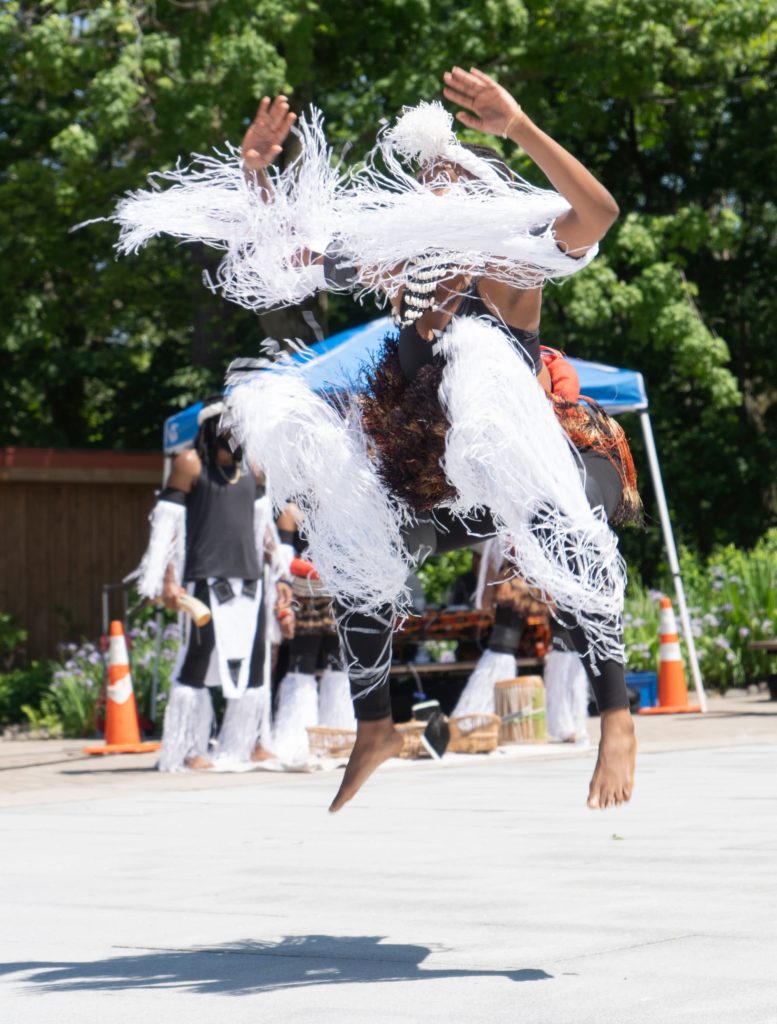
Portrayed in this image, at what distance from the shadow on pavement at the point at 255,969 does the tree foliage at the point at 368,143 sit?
39.0 feet

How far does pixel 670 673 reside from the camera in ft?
43.8

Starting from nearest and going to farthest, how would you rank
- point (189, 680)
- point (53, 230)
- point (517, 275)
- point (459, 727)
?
point (517, 275), point (189, 680), point (459, 727), point (53, 230)

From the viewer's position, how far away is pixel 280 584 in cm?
1048

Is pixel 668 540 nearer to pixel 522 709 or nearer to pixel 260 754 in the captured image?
pixel 522 709

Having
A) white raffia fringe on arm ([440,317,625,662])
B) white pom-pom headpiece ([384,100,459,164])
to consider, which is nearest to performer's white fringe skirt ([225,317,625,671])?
white raffia fringe on arm ([440,317,625,662])

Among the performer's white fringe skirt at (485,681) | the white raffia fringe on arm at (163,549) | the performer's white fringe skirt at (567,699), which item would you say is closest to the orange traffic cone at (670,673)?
the performer's white fringe skirt at (567,699)

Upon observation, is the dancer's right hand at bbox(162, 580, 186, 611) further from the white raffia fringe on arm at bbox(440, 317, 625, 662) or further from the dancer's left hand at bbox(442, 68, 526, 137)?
the dancer's left hand at bbox(442, 68, 526, 137)

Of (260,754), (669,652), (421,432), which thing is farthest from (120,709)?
(421,432)

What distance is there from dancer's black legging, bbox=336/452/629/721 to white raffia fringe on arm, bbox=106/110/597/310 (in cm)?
60

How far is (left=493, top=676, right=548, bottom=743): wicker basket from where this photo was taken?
1118 centimetres

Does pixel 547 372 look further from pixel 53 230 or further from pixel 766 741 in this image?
pixel 53 230

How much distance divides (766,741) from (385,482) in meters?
6.53

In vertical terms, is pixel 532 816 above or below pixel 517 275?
below

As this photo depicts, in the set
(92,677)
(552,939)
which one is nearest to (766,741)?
(92,677)
